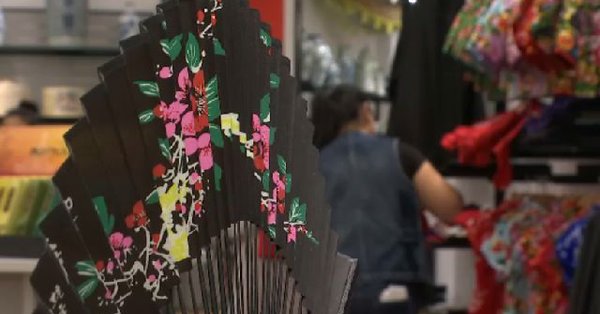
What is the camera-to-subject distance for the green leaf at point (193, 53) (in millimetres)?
703

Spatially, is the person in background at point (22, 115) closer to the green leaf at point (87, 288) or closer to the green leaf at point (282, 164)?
the green leaf at point (282, 164)

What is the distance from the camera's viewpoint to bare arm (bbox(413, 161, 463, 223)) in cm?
335

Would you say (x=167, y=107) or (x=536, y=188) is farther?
(x=536, y=188)

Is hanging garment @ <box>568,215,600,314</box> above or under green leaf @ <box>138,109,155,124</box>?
under

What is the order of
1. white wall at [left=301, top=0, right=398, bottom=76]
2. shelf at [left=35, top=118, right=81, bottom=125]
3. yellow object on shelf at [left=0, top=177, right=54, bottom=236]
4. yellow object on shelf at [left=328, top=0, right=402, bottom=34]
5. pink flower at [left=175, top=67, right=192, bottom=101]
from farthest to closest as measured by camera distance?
1. yellow object on shelf at [left=328, top=0, right=402, bottom=34]
2. white wall at [left=301, top=0, right=398, bottom=76]
3. shelf at [left=35, top=118, right=81, bottom=125]
4. yellow object on shelf at [left=0, top=177, right=54, bottom=236]
5. pink flower at [left=175, top=67, right=192, bottom=101]

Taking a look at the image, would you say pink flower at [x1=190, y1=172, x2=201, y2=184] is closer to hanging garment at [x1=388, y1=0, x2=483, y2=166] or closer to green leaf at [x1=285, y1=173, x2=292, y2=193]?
green leaf at [x1=285, y1=173, x2=292, y2=193]

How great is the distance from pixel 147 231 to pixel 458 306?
399 centimetres

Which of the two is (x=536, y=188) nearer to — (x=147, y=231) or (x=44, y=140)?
(x=44, y=140)

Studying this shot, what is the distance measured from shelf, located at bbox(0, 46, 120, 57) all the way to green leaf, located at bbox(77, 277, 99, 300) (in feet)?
6.57

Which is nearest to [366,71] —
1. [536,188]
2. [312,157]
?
[536,188]

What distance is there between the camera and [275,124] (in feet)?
2.56

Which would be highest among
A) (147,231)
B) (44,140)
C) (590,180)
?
(147,231)

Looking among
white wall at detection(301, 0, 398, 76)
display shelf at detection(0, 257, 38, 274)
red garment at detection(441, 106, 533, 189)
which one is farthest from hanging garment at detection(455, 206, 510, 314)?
display shelf at detection(0, 257, 38, 274)

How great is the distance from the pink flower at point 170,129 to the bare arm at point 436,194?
8.80ft
